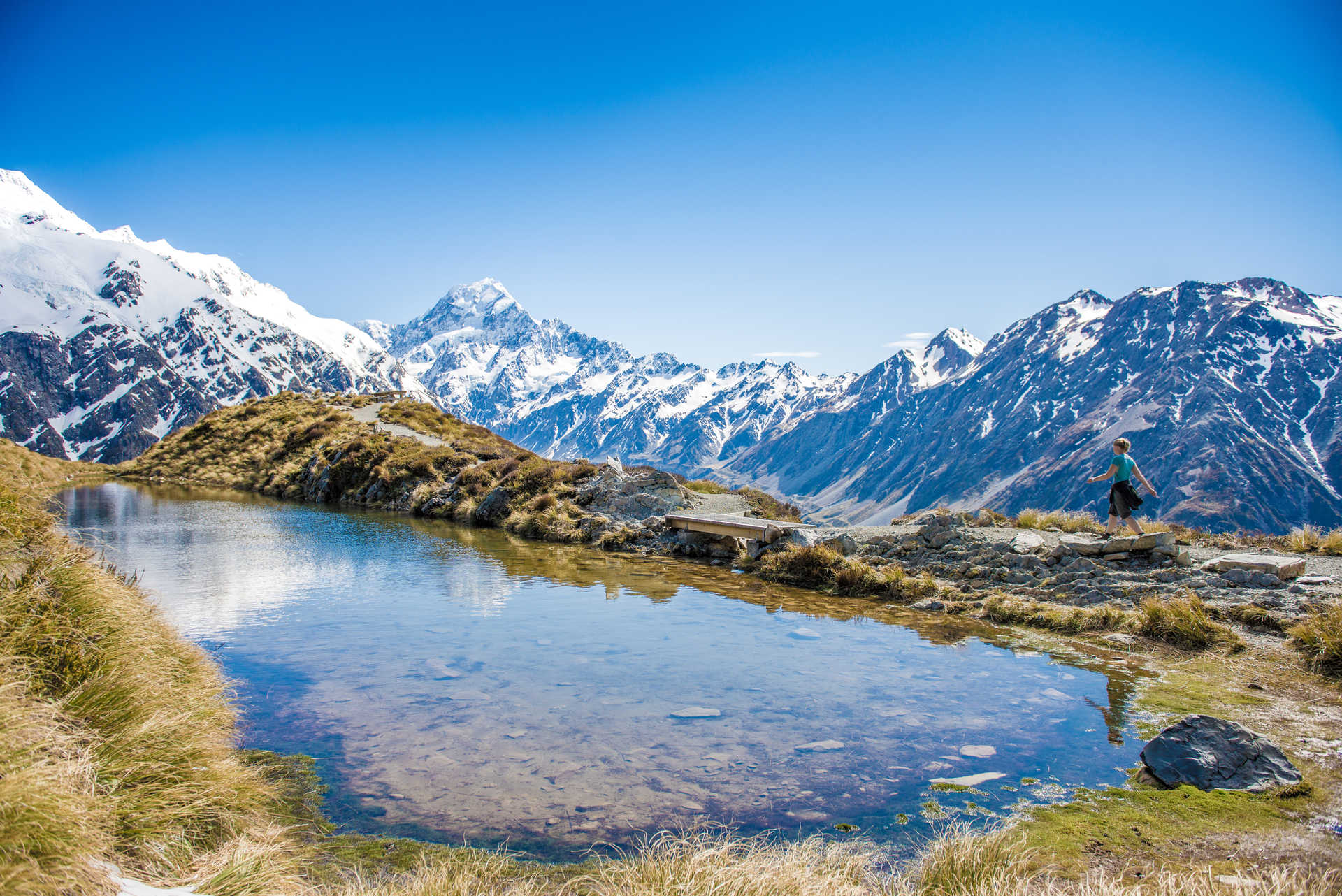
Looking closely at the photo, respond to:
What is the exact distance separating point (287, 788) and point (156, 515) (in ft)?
87.8

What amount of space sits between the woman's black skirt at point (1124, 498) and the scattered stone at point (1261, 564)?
1877 millimetres

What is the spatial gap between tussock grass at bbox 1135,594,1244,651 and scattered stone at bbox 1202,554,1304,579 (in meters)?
1.92

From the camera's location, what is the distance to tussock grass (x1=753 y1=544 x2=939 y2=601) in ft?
54.4

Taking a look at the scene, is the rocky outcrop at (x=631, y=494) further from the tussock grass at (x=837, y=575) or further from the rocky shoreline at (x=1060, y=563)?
the tussock grass at (x=837, y=575)

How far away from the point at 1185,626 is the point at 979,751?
6536mm

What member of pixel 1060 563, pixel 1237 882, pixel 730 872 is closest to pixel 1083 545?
pixel 1060 563

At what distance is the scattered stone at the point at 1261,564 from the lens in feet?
42.4

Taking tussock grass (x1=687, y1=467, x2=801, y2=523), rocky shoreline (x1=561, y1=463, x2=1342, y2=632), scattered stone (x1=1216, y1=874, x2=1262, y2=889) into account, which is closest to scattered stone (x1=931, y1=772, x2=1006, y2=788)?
scattered stone (x1=1216, y1=874, x2=1262, y2=889)

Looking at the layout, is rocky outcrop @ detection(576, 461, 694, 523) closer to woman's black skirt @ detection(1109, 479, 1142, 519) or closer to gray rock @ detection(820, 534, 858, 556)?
gray rock @ detection(820, 534, 858, 556)

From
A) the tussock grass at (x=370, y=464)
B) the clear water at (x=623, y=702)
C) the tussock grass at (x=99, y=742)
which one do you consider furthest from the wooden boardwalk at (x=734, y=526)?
the tussock grass at (x=99, y=742)

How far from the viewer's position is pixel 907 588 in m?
16.5

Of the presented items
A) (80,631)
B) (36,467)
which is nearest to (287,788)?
(80,631)

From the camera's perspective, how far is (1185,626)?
11.6 m

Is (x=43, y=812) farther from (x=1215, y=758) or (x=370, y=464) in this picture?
(x=370, y=464)
